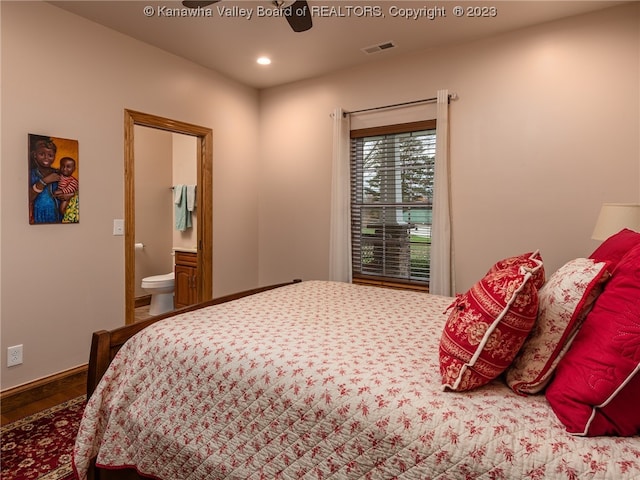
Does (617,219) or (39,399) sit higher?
(617,219)

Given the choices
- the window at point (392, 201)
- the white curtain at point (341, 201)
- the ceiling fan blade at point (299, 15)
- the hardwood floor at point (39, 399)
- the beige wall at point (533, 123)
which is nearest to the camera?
the ceiling fan blade at point (299, 15)

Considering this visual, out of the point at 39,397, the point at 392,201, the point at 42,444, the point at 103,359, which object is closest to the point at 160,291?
the point at 39,397

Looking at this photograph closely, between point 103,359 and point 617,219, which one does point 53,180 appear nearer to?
point 103,359

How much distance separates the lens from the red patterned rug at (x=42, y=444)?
1.93 meters

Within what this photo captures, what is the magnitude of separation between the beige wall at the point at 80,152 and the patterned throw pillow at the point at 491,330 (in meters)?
2.81

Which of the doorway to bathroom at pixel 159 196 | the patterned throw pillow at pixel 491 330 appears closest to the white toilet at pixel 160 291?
the doorway to bathroom at pixel 159 196

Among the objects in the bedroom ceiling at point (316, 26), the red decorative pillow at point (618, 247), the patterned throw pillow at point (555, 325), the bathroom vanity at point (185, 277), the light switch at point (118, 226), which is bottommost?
the bathroom vanity at point (185, 277)

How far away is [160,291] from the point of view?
4797 mm

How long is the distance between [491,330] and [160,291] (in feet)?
14.3

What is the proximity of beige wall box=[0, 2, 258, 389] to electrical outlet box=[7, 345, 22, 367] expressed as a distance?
0.09ft

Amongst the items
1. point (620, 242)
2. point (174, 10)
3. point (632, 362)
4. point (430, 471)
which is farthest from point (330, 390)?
point (174, 10)

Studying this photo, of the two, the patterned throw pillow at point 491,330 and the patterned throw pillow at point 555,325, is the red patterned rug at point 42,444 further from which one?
the patterned throw pillow at point 555,325

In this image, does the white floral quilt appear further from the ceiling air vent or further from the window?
the ceiling air vent

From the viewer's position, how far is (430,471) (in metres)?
1.08
